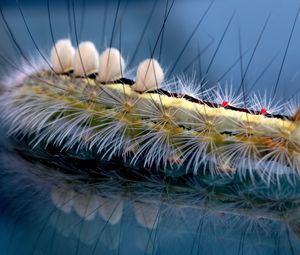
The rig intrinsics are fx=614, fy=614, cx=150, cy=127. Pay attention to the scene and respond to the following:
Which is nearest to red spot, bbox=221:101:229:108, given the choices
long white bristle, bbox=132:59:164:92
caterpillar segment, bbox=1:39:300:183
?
caterpillar segment, bbox=1:39:300:183

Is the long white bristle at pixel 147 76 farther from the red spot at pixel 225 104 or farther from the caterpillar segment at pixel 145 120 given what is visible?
A: the red spot at pixel 225 104

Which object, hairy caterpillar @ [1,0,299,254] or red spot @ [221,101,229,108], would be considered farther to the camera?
red spot @ [221,101,229,108]

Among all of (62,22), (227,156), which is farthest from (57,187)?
(62,22)

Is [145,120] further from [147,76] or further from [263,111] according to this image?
[263,111]

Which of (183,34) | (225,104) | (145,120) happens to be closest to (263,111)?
(225,104)

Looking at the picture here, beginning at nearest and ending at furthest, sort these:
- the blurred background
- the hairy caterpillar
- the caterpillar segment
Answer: the hairy caterpillar, the caterpillar segment, the blurred background

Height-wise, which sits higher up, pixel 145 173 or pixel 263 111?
pixel 263 111

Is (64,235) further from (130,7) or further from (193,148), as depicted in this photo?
(130,7)

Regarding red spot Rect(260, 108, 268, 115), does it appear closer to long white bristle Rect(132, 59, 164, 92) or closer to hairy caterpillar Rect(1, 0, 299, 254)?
hairy caterpillar Rect(1, 0, 299, 254)
